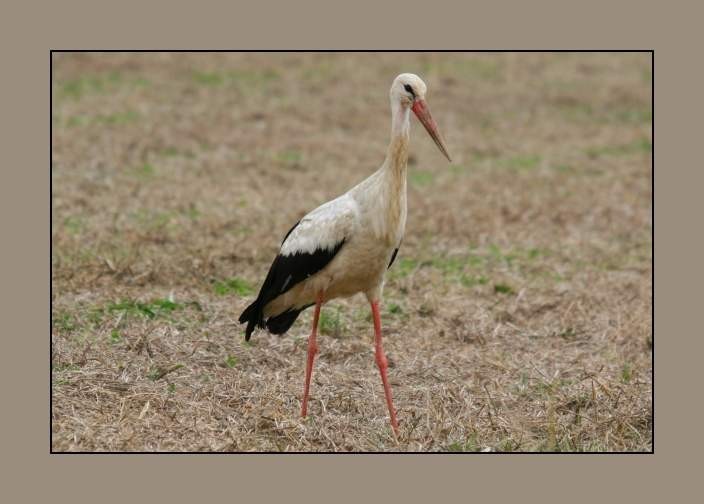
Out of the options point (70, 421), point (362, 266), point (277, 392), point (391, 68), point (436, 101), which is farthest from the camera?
point (391, 68)

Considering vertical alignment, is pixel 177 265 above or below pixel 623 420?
above

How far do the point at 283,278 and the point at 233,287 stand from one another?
2.22m

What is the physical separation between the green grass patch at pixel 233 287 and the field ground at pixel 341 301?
3 cm

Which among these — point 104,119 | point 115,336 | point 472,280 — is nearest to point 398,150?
point 115,336

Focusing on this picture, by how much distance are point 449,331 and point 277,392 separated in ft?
6.16

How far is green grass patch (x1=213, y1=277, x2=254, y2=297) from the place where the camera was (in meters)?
8.88

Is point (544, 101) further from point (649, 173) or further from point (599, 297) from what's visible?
point (599, 297)

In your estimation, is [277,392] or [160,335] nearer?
[277,392]

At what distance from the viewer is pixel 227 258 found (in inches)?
387

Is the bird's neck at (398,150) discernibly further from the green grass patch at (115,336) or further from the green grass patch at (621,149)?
→ the green grass patch at (621,149)

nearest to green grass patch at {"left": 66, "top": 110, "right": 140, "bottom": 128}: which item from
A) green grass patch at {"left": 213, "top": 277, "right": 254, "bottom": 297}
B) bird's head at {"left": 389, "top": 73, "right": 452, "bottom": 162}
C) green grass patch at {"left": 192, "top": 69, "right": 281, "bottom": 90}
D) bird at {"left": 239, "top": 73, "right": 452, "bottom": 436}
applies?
green grass patch at {"left": 192, "top": 69, "right": 281, "bottom": 90}

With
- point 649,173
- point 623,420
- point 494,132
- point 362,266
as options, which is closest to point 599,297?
point 623,420

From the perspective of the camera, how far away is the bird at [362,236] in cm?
641

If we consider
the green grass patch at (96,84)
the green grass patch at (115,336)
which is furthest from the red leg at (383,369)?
the green grass patch at (96,84)
